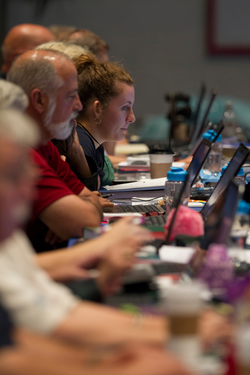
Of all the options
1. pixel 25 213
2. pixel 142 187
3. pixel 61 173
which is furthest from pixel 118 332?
pixel 142 187

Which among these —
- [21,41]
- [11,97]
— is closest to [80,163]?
[11,97]

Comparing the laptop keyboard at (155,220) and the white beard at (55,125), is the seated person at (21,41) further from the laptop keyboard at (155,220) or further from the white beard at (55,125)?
the laptop keyboard at (155,220)

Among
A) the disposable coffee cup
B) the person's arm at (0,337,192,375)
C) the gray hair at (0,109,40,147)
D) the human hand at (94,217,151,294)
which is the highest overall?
the gray hair at (0,109,40,147)

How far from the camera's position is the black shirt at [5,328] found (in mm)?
858

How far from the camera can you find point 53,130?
1.88 metres

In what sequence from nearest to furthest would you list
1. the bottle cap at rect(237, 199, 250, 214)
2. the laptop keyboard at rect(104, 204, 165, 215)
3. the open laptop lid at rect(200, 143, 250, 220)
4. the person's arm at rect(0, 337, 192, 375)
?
the person's arm at rect(0, 337, 192, 375) < the bottle cap at rect(237, 199, 250, 214) < the open laptop lid at rect(200, 143, 250, 220) < the laptop keyboard at rect(104, 204, 165, 215)

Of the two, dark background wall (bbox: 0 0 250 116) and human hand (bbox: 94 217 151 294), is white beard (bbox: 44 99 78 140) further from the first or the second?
dark background wall (bbox: 0 0 250 116)

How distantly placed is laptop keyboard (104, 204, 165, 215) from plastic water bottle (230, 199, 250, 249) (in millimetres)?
761

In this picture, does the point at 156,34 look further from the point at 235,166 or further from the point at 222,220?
the point at 222,220

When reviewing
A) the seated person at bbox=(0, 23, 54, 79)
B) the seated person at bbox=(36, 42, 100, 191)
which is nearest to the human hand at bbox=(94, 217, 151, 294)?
the seated person at bbox=(36, 42, 100, 191)

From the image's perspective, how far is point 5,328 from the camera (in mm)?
868

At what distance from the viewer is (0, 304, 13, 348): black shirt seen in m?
0.86

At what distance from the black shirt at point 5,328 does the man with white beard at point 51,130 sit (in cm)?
78

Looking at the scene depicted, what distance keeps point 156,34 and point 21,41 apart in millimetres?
2852
